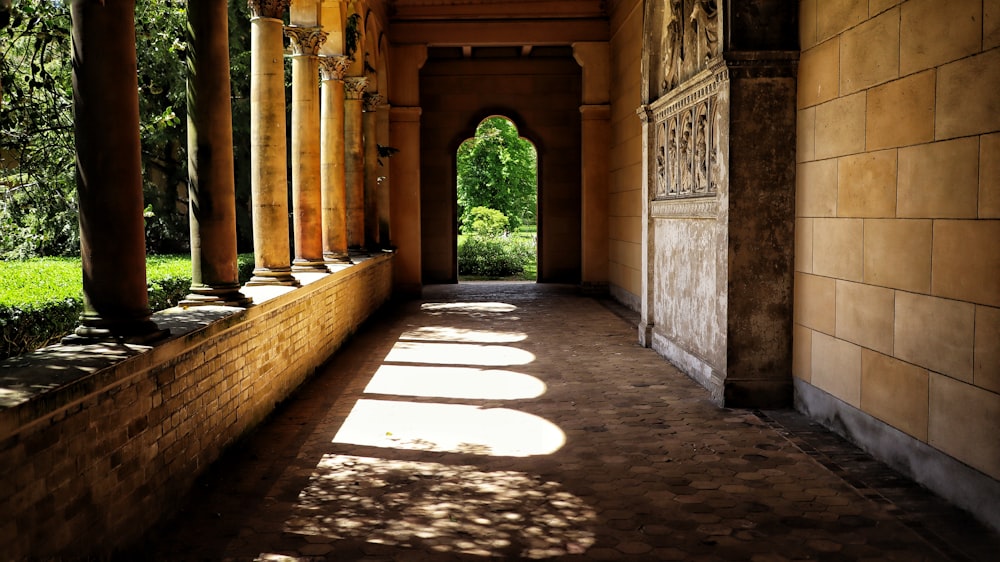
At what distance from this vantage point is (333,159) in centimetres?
1216

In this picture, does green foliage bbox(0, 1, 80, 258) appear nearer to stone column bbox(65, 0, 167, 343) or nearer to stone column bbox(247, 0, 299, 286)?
stone column bbox(247, 0, 299, 286)

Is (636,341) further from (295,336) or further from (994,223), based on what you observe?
(994,223)

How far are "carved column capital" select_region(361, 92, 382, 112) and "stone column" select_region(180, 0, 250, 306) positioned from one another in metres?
9.42

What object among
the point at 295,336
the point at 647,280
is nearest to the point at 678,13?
the point at 647,280

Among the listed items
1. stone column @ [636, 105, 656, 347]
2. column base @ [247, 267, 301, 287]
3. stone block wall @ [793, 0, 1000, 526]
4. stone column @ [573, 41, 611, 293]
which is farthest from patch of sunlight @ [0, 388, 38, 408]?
stone column @ [573, 41, 611, 293]

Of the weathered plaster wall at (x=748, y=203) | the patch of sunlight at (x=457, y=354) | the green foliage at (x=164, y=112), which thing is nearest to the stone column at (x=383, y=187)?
the green foliage at (x=164, y=112)

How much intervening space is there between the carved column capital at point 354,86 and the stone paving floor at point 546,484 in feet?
22.3

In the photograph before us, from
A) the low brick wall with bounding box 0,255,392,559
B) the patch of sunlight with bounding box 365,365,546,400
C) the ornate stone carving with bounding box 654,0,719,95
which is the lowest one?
the patch of sunlight with bounding box 365,365,546,400

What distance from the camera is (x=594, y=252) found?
17172 millimetres

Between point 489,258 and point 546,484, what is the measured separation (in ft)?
59.7

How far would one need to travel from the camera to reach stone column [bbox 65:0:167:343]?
169 inches

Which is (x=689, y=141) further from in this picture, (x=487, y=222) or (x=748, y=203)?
(x=487, y=222)

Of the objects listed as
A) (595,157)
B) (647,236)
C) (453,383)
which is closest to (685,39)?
(647,236)

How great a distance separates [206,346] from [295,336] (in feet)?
8.60
